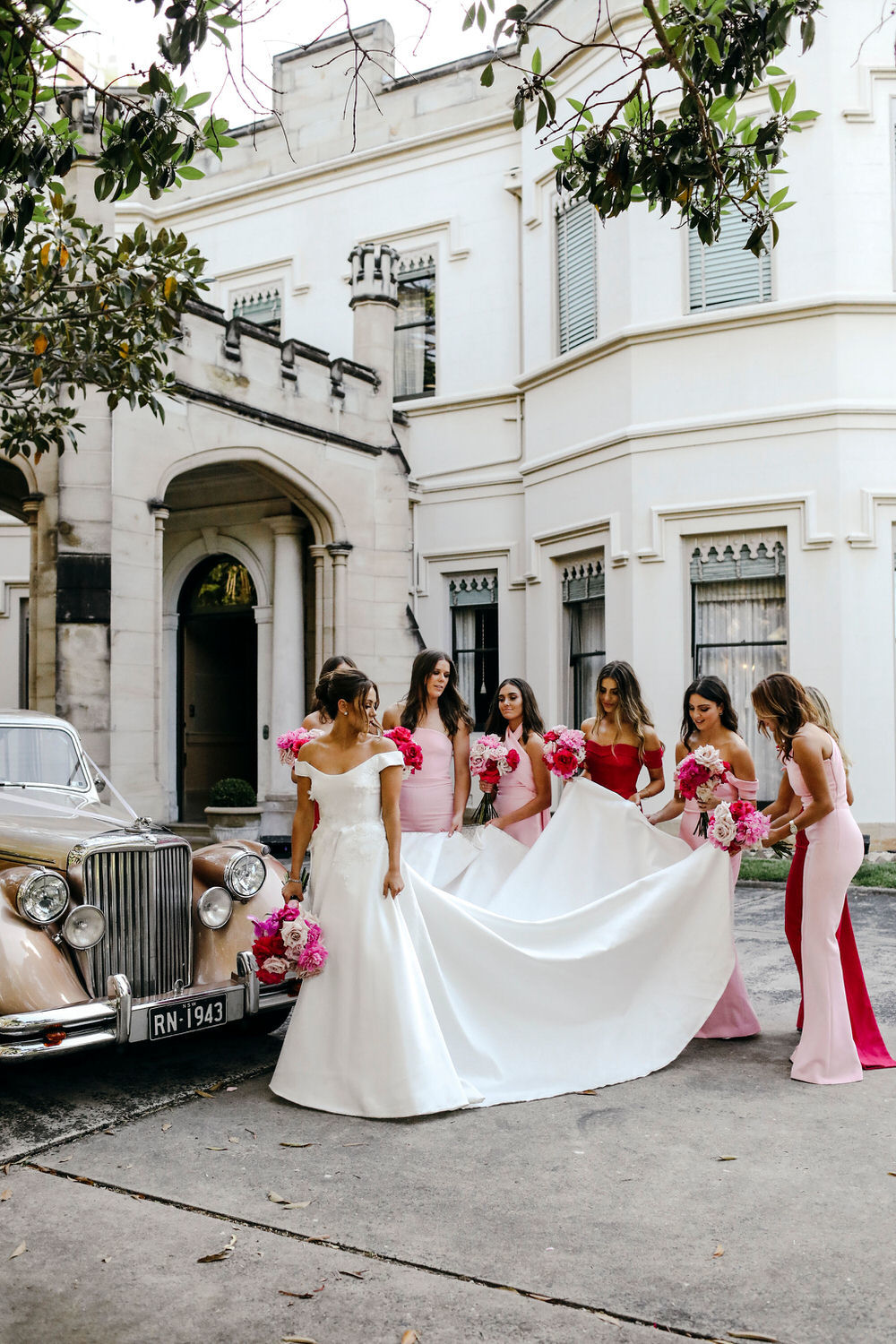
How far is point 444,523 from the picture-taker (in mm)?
16578

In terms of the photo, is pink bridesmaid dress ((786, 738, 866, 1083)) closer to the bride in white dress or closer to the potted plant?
the bride in white dress

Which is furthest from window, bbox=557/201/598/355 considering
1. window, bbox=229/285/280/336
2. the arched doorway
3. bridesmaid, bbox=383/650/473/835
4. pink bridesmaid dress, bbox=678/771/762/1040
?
pink bridesmaid dress, bbox=678/771/762/1040

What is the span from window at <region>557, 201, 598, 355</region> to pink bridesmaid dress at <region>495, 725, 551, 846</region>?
8442 mm

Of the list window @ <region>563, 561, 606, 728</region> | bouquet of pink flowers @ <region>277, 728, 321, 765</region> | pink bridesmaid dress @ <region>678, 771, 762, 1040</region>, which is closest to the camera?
pink bridesmaid dress @ <region>678, 771, 762, 1040</region>

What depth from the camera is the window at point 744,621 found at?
1315 centimetres

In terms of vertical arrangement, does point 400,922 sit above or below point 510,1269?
above

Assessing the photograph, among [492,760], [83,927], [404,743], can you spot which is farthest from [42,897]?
[492,760]

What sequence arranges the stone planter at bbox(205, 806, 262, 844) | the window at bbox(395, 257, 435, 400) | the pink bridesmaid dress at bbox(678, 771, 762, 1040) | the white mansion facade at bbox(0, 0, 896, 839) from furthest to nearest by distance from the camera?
1. the window at bbox(395, 257, 435, 400)
2. the stone planter at bbox(205, 806, 262, 844)
3. the white mansion facade at bbox(0, 0, 896, 839)
4. the pink bridesmaid dress at bbox(678, 771, 762, 1040)

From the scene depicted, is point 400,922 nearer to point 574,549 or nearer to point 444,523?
point 574,549

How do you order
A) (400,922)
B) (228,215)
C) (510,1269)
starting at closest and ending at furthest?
(510,1269) → (400,922) → (228,215)

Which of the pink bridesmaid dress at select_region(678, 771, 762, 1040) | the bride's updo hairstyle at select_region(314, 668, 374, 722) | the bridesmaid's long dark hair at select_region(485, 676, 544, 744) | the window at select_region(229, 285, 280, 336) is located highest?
the window at select_region(229, 285, 280, 336)

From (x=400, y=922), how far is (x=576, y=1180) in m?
1.46

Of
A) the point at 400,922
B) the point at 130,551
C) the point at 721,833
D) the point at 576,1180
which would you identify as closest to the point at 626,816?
the point at 721,833

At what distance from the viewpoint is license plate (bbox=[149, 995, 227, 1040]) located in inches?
208
